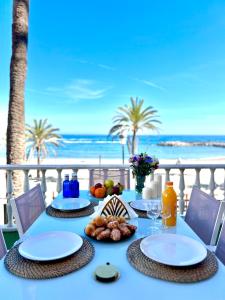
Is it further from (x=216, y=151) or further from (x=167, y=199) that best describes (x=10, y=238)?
(x=216, y=151)

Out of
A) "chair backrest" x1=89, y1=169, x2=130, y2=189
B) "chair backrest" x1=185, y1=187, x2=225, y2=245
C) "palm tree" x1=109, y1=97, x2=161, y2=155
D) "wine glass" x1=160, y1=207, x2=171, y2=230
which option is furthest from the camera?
"palm tree" x1=109, y1=97, x2=161, y2=155

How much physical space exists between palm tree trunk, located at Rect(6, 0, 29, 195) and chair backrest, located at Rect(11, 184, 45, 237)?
2.27m

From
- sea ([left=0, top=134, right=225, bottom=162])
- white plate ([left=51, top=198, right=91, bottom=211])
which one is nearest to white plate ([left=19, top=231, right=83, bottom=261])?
white plate ([left=51, top=198, right=91, bottom=211])

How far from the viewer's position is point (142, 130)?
15.5 meters

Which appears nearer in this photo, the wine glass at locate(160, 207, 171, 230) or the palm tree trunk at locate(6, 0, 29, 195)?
the wine glass at locate(160, 207, 171, 230)

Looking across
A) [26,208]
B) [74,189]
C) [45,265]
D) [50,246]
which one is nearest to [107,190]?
[74,189]

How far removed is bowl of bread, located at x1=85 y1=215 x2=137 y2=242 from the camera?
102 centimetres

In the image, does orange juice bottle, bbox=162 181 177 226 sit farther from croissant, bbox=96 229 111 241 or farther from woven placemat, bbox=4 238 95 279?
woven placemat, bbox=4 238 95 279

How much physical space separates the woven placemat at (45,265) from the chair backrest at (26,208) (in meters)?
0.46

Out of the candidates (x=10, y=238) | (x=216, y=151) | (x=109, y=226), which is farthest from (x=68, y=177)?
(x=216, y=151)

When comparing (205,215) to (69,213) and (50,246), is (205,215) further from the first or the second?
(50,246)

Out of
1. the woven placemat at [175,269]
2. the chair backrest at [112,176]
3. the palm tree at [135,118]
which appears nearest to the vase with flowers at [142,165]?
the chair backrest at [112,176]

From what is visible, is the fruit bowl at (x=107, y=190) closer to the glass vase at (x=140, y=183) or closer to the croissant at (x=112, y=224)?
the glass vase at (x=140, y=183)

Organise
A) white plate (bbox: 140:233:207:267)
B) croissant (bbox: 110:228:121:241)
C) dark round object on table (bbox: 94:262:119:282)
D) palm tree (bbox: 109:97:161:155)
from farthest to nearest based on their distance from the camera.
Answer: palm tree (bbox: 109:97:161:155), croissant (bbox: 110:228:121:241), white plate (bbox: 140:233:207:267), dark round object on table (bbox: 94:262:119:282)
